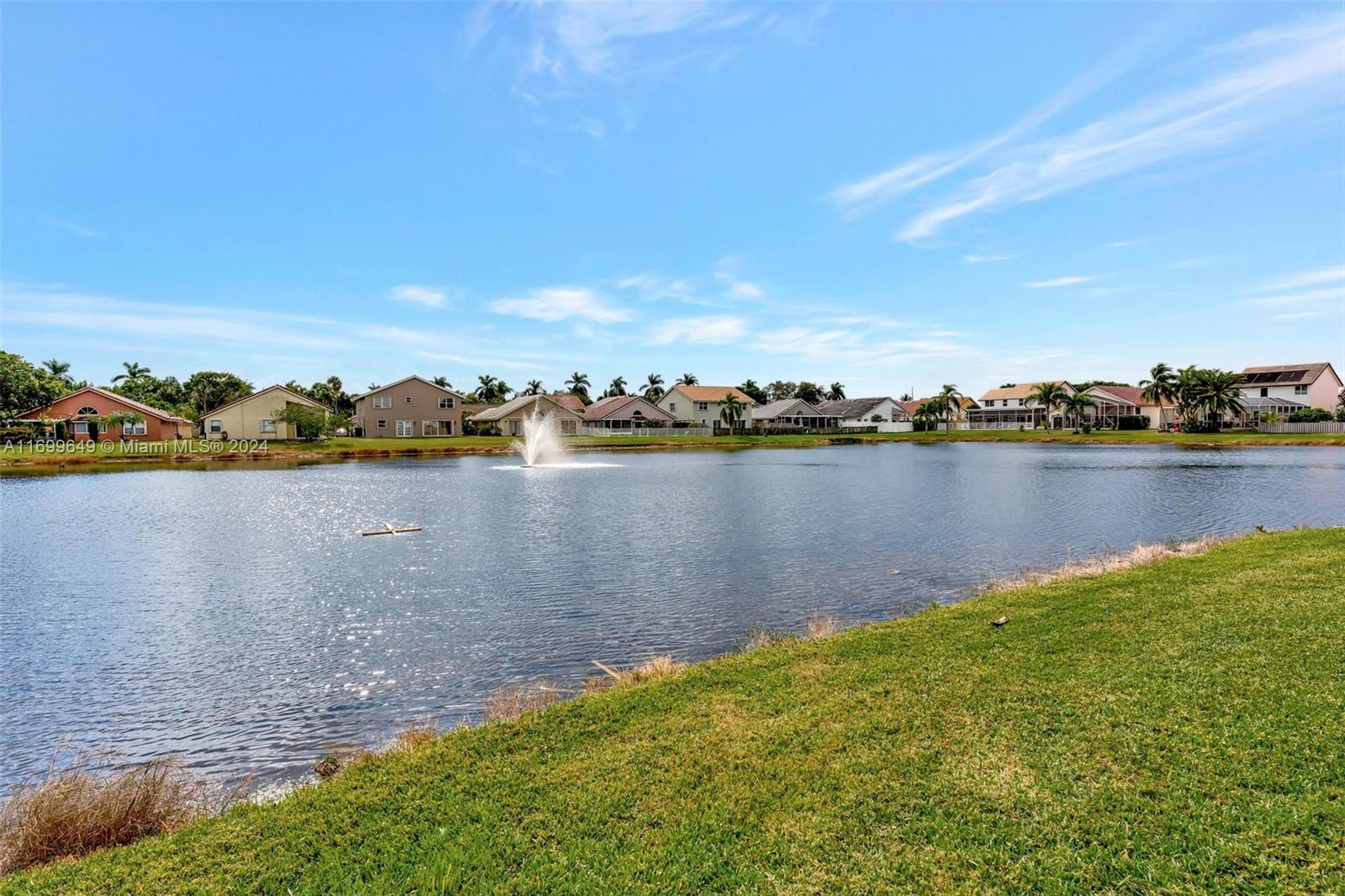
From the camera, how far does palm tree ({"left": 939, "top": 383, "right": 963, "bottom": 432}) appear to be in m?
126

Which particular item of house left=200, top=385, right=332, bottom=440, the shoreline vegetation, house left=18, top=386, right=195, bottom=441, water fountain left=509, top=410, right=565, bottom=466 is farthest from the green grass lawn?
house left=18, top=386, right=195, bottom=441

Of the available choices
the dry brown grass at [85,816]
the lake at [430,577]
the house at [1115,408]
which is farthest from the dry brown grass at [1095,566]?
the house at [1115,408]

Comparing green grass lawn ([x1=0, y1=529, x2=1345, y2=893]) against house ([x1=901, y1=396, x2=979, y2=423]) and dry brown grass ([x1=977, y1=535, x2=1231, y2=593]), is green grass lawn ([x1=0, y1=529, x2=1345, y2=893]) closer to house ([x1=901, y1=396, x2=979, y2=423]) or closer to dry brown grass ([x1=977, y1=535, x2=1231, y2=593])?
dry brown grass ([x1=977, y1=535, x2=1231, y2=593])

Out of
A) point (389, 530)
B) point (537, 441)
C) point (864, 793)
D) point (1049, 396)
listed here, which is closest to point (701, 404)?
point (537, 441)

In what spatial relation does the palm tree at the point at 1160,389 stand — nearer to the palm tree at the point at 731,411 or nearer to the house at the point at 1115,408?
the house at the point at 1115,408

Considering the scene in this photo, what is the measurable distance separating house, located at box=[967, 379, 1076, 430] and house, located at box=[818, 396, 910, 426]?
20.8 m

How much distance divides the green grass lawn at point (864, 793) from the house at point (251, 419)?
8653 centimetres

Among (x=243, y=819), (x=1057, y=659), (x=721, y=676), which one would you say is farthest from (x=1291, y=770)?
(x=243, y=819)

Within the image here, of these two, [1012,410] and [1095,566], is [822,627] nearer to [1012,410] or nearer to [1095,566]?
[1095,566]

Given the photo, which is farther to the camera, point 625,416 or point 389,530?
point 625,416

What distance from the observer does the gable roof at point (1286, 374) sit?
309 ft

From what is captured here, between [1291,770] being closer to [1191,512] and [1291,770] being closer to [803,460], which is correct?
[1191,512]

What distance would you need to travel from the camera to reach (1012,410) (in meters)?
126

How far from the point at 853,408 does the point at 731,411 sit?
25.1 m
